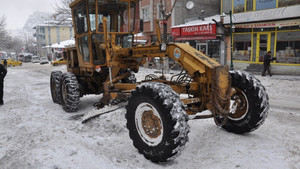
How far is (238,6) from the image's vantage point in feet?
61.0

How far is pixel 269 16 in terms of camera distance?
1606cm

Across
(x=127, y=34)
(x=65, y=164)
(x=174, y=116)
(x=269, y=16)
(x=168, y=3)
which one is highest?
(x=168, y=3)

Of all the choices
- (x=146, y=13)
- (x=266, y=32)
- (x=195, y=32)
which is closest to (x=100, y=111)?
(x=266, y=32)

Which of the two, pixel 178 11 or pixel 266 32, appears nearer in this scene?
pixel 266 32

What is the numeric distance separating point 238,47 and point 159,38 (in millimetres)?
15722

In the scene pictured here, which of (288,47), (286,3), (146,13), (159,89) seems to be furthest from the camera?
(146,13)

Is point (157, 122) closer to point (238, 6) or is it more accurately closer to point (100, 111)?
point (100, 111)

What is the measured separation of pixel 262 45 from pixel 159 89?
52.4ft

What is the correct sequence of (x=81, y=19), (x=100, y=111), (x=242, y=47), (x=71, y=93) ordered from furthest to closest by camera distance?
1. (x=242, y=47)
2. (x=71, y=93)
3. (x=100, y=111)
4. (x=81, y=19)

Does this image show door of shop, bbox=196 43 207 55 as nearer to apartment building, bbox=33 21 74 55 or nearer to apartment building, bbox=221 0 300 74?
apartment building, bbox=221 0 300 74

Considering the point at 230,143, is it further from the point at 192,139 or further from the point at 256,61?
the point at 256,61

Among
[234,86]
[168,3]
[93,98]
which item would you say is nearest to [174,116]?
[234,86]

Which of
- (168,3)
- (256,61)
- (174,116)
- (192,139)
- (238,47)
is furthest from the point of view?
(168,3)

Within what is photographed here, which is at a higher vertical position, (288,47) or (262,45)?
(262,45)
